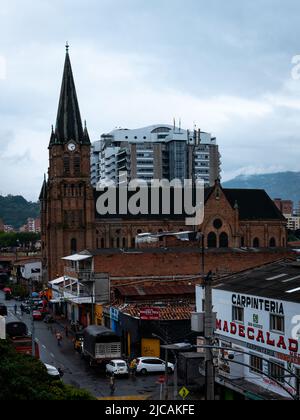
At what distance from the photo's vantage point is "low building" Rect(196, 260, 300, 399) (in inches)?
1220

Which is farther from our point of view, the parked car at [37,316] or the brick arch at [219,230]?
the brick arch at [219,230]

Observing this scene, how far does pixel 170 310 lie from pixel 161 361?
632 cm

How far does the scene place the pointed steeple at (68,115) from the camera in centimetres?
10050

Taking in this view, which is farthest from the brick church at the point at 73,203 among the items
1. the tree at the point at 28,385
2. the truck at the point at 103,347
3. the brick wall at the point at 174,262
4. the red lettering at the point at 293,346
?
the tree at the point at 28,385

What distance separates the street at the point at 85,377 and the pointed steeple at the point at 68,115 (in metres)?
46.1

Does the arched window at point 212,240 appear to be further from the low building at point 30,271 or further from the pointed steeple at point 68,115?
the low building at point 30,271

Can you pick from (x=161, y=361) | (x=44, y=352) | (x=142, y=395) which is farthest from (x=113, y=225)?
(x=142, y=395)

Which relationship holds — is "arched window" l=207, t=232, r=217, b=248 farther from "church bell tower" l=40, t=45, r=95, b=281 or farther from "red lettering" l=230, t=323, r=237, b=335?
"red lettering" l=230, t=323, r=237, b=335

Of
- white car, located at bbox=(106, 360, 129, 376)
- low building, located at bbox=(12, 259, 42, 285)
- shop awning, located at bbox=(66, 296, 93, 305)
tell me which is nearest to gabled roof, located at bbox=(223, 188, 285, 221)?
low building, located at bbox=(12, 259, 42, 285)

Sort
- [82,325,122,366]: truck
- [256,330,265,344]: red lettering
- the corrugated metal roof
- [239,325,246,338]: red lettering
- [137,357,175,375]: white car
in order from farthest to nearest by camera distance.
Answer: the corrugated metal roof, [82,325,122,366]: truck, [137,357,175,375]: white car, [239,325,246,338]: red lettering, [256,330,265,344]: red lettering

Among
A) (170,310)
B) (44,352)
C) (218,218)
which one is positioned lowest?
(44,352)

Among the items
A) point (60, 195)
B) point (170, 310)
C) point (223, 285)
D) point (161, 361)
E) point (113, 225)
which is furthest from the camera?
point (113, 225)

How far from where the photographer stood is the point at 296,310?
30812 mm
